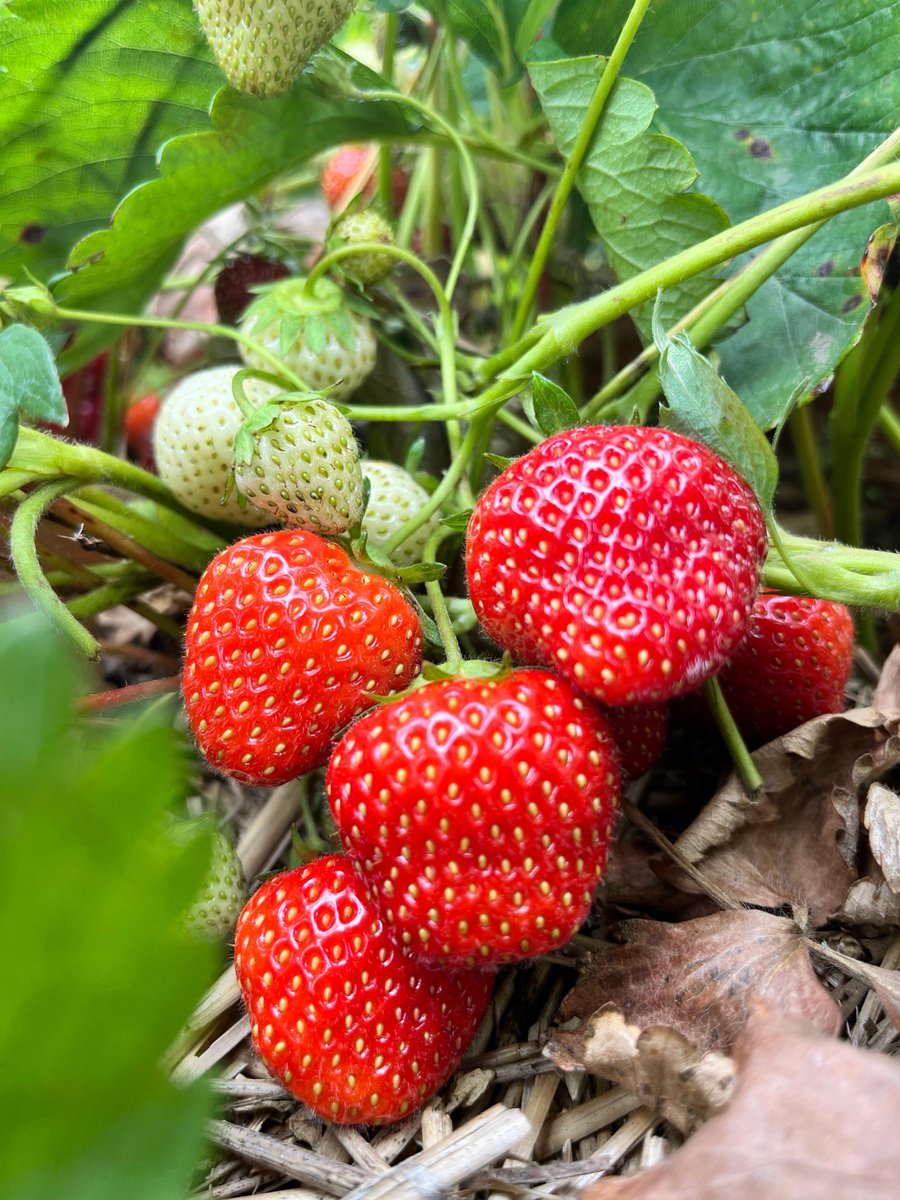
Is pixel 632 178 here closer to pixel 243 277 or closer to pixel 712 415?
pixel 712 415

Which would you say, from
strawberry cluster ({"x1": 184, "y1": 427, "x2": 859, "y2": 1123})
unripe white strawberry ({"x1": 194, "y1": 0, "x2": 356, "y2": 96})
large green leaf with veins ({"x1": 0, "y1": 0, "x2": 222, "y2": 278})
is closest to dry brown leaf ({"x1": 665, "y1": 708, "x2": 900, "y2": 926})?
strawberry cluster ({"x1": 184, "y1": 427, "x2": 859, "y2": 1123})

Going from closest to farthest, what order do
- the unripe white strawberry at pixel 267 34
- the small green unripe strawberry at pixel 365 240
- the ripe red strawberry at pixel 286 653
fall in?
1. the ripe red strawberry at pixel 286 653
2. the unripe white strawberry at pixel 267 34
3. the small green unripe strawberry at pixel 365 240

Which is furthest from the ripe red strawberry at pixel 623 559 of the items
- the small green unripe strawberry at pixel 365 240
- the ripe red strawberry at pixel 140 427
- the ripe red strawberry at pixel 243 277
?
the ripe red strawberry at pixel 140 427

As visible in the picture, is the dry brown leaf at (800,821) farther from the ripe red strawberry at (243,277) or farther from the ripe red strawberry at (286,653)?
the ripe red strawberry at (243,277)

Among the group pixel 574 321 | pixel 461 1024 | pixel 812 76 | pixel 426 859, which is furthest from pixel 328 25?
pixel 461 1024

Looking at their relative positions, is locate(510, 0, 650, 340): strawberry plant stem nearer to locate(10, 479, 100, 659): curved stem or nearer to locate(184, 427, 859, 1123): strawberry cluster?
locate(184, 427, 859, 1123): strawberry cluster
